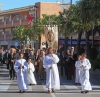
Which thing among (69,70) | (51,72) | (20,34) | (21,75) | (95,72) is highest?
(20,34)

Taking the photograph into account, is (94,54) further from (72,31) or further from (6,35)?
(6,35)

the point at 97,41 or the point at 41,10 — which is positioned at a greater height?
the point at 41,10

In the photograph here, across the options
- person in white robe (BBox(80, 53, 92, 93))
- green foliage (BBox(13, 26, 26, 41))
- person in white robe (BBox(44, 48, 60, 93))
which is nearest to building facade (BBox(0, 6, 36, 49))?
green foliage (BBox(13, 26, 26, 41))

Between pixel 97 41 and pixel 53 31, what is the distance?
17.2 meters

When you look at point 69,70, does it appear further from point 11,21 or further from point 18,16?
point 11,21

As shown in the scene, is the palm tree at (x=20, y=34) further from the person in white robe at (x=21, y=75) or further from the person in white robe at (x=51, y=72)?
the person in white robe at (x=51, y=72)

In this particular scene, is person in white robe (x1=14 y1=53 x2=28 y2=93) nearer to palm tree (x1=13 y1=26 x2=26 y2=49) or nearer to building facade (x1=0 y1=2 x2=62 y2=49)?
palm tree (x1=13 y1=26 x2=26 y2=49)

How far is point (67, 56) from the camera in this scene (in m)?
21.6

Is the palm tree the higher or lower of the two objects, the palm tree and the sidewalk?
the higher

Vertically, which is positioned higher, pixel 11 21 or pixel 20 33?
pixel 11 21

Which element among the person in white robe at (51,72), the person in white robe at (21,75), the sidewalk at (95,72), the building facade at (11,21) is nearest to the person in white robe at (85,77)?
the person in white robe at (51,72)

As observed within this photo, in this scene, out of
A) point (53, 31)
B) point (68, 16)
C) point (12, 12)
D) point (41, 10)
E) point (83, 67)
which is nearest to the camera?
point (83, 67)

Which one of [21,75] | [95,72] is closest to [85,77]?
[21,75]

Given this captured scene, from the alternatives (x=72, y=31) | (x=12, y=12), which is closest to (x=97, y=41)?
(x=72, y=31)
